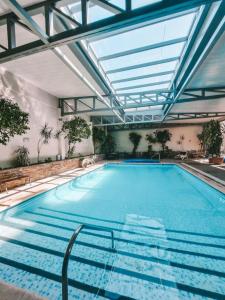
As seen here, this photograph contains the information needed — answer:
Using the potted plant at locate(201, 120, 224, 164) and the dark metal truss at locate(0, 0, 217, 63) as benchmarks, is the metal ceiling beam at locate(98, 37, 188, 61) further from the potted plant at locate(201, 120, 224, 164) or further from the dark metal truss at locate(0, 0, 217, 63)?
the potted plant at locate(201, 120, 224, 164)

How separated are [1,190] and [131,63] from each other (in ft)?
16.8

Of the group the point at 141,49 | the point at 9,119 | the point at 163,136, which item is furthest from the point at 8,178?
the point at 163,136

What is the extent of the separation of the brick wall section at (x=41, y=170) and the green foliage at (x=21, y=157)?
1.10ft

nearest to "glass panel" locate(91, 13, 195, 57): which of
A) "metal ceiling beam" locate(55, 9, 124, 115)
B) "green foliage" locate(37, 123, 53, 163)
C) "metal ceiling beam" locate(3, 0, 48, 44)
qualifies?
"metal ceiling beam" locate(55, 9, 124, 115)

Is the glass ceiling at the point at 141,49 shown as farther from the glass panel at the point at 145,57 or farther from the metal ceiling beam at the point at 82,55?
the metal ceiling beam at the point at 82,55

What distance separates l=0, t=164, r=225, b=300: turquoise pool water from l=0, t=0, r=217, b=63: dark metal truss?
3087mm

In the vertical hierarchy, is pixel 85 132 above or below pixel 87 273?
above

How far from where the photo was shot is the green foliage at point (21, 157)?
19.7 ft

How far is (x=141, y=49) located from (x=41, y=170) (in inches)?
209

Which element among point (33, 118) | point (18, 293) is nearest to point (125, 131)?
point (33, 118)

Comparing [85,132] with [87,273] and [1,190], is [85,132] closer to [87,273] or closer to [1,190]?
[1,190]

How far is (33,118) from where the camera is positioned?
7066mm

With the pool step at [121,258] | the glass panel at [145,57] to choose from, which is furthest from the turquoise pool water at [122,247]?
the glass panel at [145,57]

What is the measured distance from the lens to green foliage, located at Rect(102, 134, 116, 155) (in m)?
16.0
